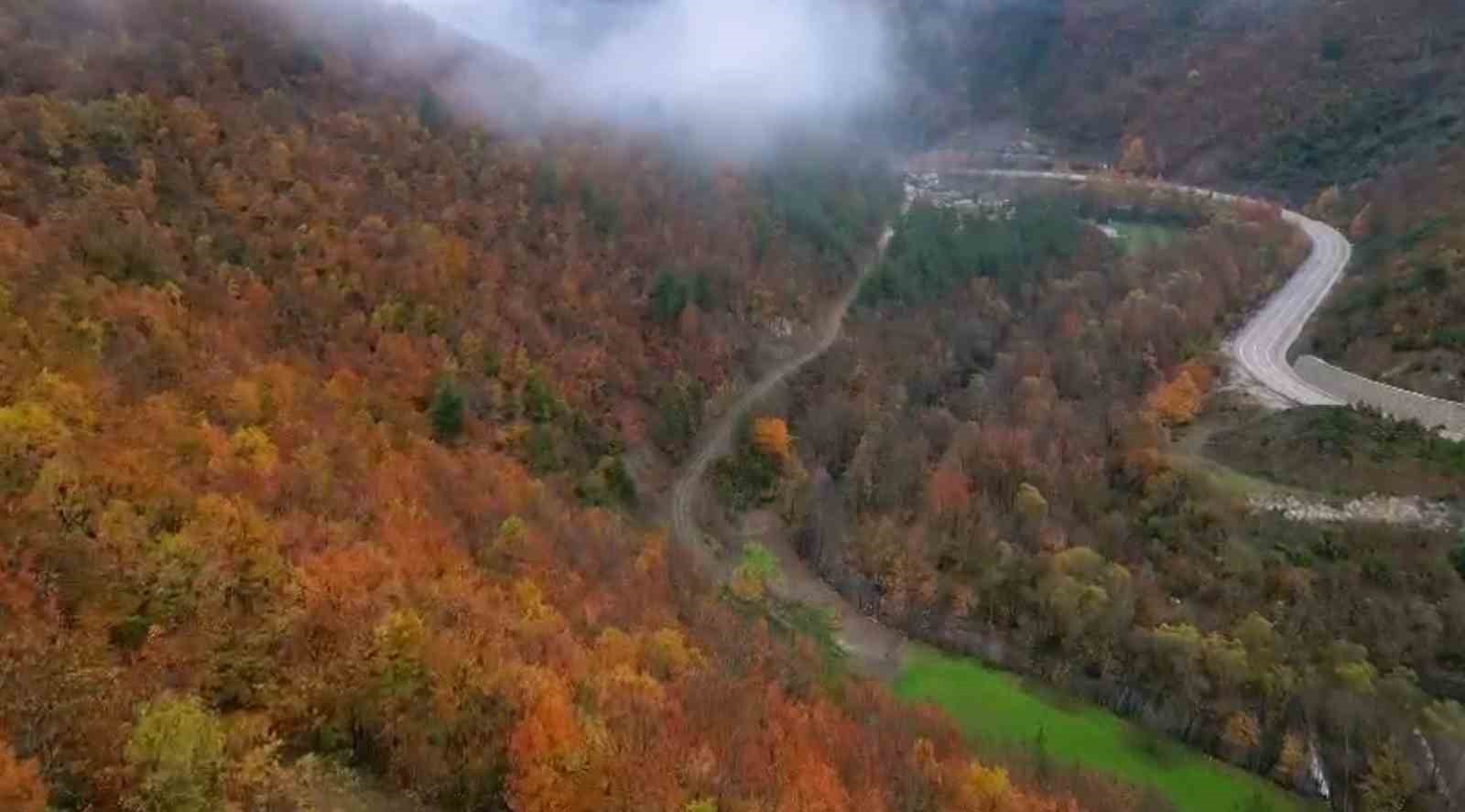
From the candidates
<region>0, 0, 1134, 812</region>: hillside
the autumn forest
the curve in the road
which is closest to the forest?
the autumn forest

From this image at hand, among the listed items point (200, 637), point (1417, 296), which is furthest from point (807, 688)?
point (1417, 296)

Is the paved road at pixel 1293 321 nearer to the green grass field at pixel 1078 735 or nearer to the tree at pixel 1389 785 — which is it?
the green grass field at pixel 1078 735

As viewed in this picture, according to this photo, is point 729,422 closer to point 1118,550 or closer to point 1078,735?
point 1118,550

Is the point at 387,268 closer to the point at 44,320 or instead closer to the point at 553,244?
the point at 553,244

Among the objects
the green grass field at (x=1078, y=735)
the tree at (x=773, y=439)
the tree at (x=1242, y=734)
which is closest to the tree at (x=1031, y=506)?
the green grass field at (x=1078, y=735)

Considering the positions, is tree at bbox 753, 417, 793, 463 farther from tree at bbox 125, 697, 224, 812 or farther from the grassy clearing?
the grassy clearing

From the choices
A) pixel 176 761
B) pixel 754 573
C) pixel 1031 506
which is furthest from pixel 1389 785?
pixel 176 761
